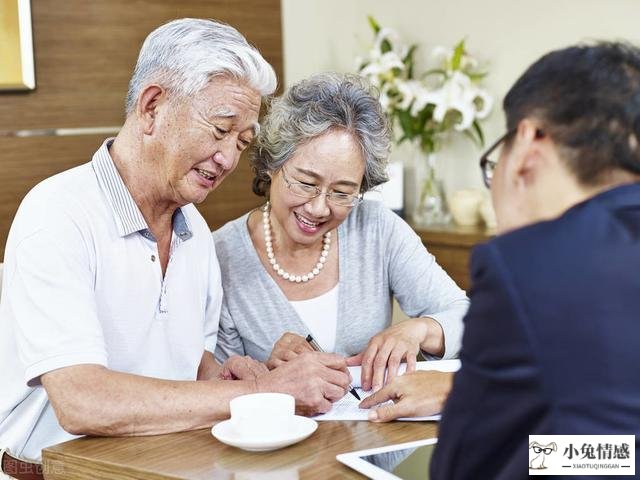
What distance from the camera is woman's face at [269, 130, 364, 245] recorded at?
2.16m

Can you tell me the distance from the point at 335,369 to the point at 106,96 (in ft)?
7.33

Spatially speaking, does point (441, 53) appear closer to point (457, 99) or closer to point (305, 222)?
point (457, 99)

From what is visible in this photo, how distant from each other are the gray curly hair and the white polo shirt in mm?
350

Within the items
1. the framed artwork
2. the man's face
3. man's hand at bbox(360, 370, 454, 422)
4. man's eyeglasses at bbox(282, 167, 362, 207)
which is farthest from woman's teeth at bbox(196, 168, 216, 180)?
the framed artwork

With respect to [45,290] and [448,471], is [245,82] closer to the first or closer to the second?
[45,290]

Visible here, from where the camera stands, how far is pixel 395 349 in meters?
1.91

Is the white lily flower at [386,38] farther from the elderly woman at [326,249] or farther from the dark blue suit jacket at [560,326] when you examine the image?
the dark blue suit jacket at [560,326]

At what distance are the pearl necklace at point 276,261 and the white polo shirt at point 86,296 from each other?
31 cm

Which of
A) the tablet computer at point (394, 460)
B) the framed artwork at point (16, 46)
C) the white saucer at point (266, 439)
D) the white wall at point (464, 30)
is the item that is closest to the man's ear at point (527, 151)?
the tablet computer at point (394, 460)

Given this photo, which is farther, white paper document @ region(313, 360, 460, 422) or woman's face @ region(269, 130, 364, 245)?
woman's face @ region(269, 130, 364, 245)

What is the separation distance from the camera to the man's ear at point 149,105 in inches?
70.2

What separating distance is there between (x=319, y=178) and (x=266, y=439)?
0.87 meters

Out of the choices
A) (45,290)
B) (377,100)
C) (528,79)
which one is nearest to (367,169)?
(377,100)

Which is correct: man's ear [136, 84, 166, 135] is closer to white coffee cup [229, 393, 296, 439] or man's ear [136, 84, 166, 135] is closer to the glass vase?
white coffee cup [229, 393, 296, 439]
